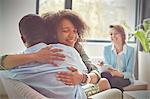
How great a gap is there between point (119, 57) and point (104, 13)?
70 cm

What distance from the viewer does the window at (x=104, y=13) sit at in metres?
3.06

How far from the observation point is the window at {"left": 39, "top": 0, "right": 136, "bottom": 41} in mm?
3064

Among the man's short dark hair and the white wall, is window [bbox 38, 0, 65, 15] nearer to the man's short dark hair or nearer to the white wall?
the white wall

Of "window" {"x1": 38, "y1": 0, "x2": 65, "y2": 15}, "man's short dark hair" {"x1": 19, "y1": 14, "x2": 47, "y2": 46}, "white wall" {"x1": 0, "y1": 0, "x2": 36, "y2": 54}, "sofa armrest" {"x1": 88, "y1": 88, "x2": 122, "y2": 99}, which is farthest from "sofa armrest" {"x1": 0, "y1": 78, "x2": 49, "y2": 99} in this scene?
"window" {"x1": 38, "y1": 0, "x2": 65, "y2": 15}

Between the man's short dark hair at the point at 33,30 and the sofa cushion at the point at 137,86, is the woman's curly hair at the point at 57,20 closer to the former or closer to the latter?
the man's short dark hair at the point at 33,30

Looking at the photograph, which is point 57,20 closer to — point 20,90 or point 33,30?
point 33,30

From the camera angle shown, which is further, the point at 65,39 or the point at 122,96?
the point at 122,96

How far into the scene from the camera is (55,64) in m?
1.86

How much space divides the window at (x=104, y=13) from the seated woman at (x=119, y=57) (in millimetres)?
270

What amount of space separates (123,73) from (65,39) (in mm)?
985

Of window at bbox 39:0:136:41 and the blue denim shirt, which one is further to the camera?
window at bbox 39:0:136:41

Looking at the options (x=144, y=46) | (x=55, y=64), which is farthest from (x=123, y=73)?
(x=55, y=64)

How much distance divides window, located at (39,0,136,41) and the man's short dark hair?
106 cm

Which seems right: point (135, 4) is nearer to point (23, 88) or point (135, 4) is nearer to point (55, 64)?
point (55, 64)
